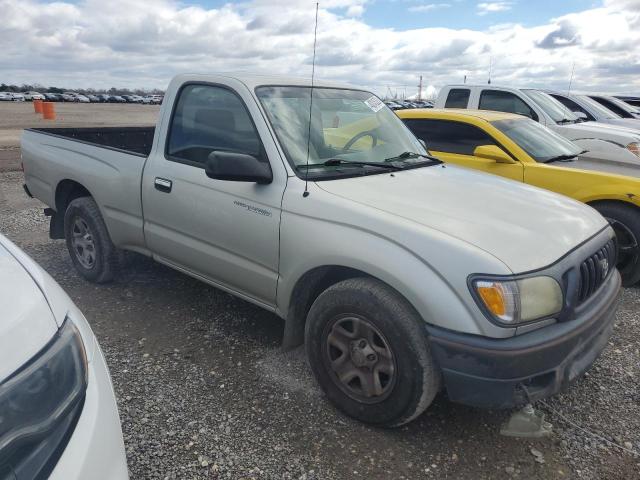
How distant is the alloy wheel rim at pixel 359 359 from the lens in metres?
2.58

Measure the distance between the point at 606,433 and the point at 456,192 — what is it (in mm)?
Result: 1556

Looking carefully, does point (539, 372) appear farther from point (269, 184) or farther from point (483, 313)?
point (269, 184)

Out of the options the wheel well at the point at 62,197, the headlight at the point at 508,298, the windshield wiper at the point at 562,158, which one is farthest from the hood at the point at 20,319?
the windshield wiper at the point at 562,158

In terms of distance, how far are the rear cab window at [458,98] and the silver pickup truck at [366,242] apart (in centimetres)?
517

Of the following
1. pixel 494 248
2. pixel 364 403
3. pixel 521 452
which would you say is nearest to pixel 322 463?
pixel 364 403

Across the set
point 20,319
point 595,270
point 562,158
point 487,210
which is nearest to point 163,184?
point 487,210

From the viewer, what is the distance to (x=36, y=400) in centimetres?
128

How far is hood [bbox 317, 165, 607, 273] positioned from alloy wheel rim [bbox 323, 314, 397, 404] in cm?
54

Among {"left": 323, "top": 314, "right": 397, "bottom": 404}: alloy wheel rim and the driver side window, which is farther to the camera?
the driver side window

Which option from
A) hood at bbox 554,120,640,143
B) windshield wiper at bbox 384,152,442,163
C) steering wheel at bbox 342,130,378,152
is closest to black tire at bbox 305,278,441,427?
steering wheel at bbox 342,130,378,152

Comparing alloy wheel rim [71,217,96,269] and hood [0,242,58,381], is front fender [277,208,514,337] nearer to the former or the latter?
hood [0,242,58,381]

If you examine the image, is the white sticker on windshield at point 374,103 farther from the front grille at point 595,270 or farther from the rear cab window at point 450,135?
the rear cab window at point 450,135

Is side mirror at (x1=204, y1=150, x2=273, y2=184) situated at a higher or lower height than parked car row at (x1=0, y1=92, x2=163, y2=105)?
higher

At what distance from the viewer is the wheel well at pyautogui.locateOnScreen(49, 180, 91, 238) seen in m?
4.62
